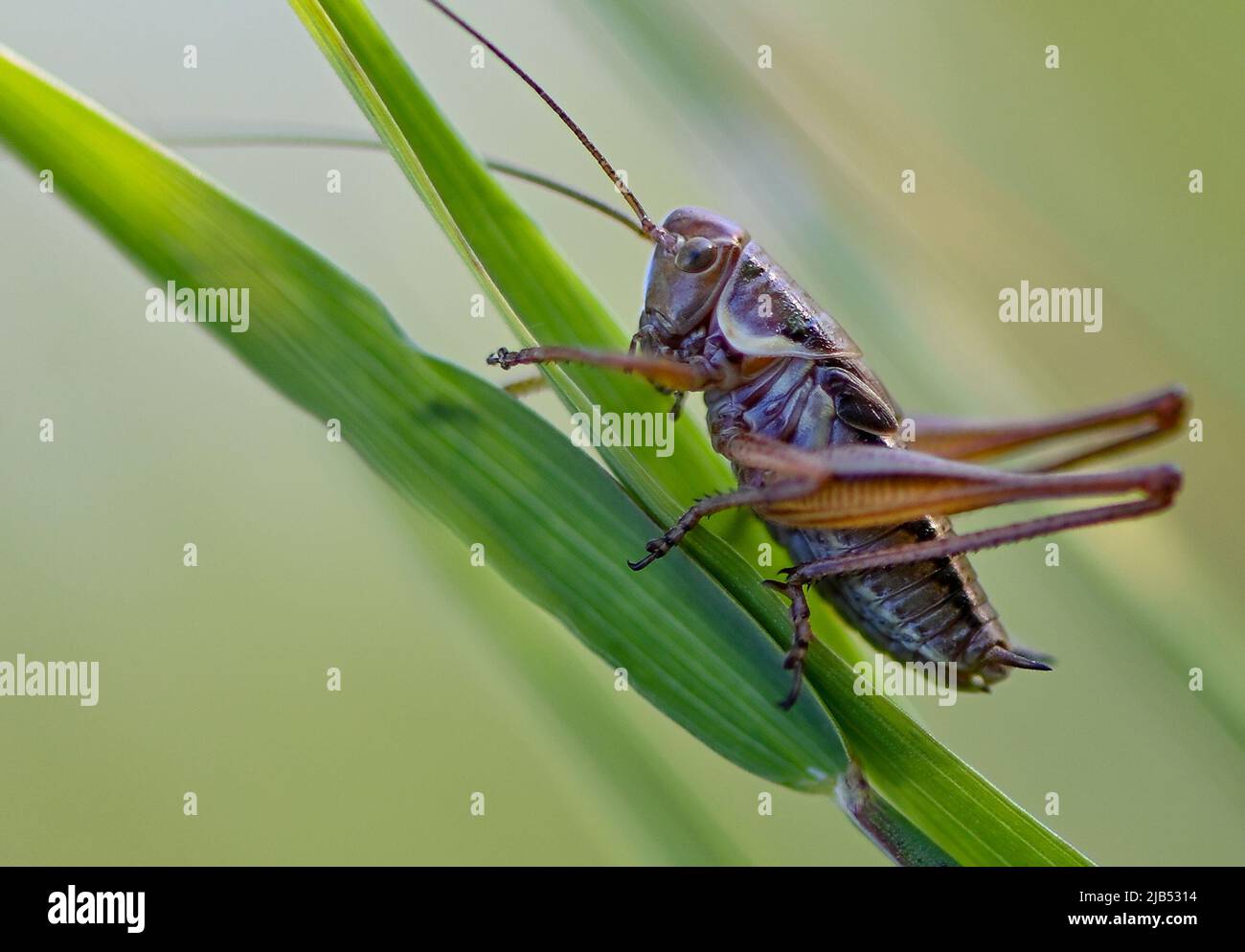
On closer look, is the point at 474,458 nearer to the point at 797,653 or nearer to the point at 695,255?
the point at 797,653

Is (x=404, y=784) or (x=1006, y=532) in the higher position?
(x=1006, y=532)

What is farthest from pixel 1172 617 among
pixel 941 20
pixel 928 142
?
pixel 941 20

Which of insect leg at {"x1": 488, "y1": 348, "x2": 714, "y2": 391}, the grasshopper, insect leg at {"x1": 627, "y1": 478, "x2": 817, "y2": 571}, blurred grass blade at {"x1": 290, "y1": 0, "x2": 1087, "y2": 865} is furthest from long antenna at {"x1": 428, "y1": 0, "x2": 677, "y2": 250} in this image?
insect leg at {"x1": 627, "y1": 478, "x2": 817, "y2": 571}

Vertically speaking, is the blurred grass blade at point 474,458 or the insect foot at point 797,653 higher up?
the blurred grass blade at point 474,458

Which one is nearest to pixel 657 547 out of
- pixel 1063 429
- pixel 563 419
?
pixel 1063 429

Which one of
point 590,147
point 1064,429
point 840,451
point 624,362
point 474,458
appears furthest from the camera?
point 1064,429

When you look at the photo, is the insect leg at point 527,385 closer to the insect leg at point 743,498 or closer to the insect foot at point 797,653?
the insect leg at point 743,498

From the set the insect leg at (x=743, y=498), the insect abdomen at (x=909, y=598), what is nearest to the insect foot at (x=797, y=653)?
the insect leg at (x=743, y=498)

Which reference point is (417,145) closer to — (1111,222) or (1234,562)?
(1234,562)
